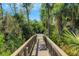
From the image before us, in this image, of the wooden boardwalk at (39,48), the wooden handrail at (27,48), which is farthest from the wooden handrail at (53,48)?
A: the wooden handrail at (27,48)

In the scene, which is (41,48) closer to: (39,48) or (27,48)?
(39,48)

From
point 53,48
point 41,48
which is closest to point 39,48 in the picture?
point 41,48

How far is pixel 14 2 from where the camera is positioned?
212 cm

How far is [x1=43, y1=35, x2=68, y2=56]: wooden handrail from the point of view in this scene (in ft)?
6.79

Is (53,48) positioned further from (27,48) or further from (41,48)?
(27,48)

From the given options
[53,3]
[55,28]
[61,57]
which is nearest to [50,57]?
[61,57]

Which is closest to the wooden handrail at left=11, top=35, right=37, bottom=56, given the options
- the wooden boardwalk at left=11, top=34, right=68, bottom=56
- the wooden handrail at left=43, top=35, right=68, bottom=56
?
the wooden boardwalk at left=11, top=34, right=68, bottom=56

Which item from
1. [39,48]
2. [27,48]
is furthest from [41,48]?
[27,48]

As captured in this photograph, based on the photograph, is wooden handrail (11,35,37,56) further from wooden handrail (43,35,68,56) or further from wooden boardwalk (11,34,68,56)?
wooden handrail (43,35,68,56)

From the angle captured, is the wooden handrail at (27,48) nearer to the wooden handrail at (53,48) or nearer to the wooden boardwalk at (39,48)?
the wooden boardwalk at (39,48)

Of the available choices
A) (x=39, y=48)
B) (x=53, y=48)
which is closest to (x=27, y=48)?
(x=39, y=48)

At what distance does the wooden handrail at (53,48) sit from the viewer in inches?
81.5

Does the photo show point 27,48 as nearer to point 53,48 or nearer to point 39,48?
point 39,48

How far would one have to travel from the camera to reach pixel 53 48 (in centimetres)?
211
